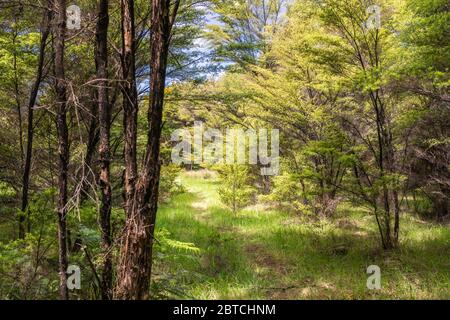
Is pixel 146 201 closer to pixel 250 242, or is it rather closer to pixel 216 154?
pixel 250 242

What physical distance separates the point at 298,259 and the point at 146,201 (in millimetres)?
4882

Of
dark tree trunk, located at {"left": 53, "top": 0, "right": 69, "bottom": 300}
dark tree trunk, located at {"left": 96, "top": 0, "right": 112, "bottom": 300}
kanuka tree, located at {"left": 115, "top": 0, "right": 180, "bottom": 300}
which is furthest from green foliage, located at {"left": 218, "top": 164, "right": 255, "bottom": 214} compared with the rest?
kanuka tree, located at {"left": 115, "top": 0, "right": 180, "bottom": 300}

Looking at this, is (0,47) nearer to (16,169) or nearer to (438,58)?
(16,169)

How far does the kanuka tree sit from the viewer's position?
3.14 m

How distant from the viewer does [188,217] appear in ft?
36.0

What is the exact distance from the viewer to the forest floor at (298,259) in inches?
209

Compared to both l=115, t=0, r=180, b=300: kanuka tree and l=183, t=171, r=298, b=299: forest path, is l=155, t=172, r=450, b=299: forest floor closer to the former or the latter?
l=183, t=171, r=298, b=299: forest path

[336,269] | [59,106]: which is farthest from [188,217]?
[59,106]

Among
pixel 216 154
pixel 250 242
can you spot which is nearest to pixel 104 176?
pixel 250 242

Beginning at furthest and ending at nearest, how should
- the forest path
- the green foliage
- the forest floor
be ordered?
1. the green foliage
2. the forest path
3. the forest floor

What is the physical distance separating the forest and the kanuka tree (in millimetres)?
13

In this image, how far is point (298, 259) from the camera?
718 cm

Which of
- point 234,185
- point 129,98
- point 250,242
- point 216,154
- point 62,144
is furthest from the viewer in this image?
point 216,154
